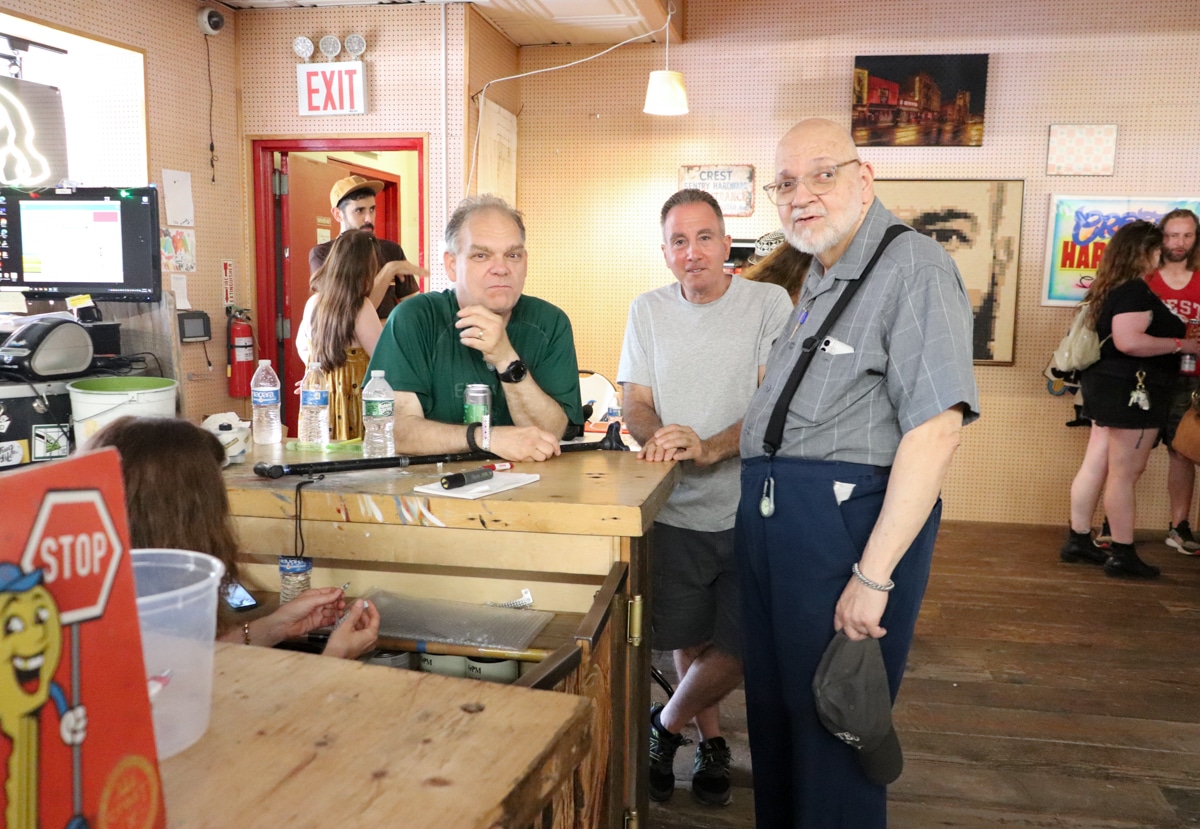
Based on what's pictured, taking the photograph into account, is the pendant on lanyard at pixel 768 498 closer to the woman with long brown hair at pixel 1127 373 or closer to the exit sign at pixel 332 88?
the woman with long brown hair at pixel 1127 373

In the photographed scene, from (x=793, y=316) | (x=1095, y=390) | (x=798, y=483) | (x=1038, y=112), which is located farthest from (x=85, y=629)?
(x=1038, y=112)

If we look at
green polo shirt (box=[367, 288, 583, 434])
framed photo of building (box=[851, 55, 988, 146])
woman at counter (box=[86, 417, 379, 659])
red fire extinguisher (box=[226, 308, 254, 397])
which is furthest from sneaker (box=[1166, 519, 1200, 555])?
woman at counter (box=[86, 417, 379, 659])

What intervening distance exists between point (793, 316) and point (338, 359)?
6.61ft

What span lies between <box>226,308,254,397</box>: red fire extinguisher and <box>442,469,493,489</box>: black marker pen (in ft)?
10.9

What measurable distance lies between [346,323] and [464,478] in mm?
1847

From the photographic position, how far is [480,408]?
88.4 inches

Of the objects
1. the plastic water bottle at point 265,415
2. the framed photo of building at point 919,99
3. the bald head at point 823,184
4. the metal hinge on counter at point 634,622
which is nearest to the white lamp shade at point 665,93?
the framed photo of building at point 919,99

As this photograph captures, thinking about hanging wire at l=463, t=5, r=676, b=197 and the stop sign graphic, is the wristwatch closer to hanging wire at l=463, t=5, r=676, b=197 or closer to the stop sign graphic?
the stop sign graphic

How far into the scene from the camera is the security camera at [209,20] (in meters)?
4.64

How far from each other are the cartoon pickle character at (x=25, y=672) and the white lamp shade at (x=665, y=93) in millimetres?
4860

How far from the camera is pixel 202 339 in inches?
184

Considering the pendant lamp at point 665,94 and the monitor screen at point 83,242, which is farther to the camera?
the pendant lamp at point 665,94

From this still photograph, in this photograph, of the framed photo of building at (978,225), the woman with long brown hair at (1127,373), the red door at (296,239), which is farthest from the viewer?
the framed photo of building at (978,225)

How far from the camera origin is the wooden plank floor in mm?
2570
